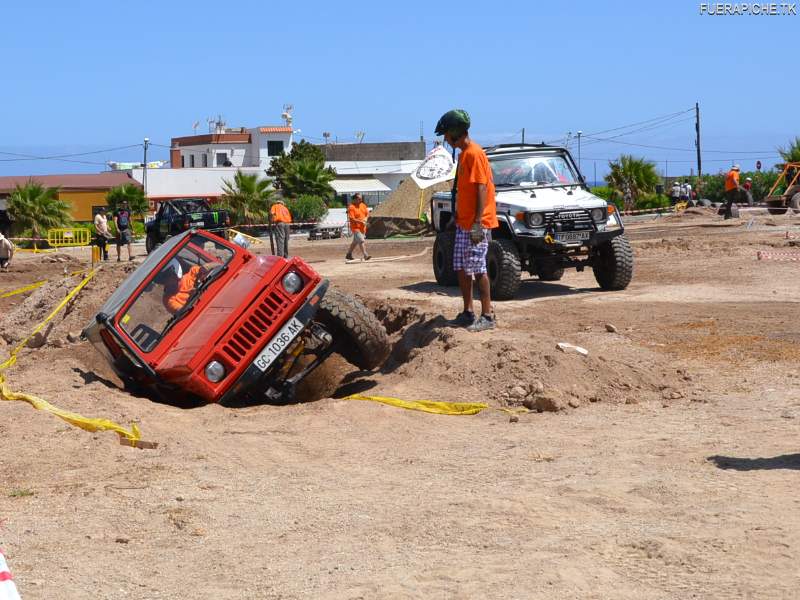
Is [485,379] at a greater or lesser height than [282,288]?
lesser

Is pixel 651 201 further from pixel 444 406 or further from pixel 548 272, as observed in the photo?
pixel 444 406

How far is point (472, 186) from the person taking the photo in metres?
10.4

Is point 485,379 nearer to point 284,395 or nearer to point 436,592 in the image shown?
point 284,395

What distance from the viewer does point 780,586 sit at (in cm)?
464

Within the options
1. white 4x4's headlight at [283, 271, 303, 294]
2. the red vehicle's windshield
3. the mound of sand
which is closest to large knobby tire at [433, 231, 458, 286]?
the mound of sand

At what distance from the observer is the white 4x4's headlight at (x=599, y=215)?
1474cm

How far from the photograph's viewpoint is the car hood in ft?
48.2

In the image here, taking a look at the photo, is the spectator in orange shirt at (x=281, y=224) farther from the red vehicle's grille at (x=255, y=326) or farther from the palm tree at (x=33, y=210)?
the palm tree at (x=33, y=210)

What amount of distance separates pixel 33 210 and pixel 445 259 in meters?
28.7

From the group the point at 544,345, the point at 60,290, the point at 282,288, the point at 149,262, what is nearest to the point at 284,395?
the point at 282,288

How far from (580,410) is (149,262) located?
3.92 metres

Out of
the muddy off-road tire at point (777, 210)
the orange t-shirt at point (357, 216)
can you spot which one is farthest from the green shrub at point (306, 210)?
the orange t-shirt at point (357, 216)

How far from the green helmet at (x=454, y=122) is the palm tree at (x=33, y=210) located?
3284 cm

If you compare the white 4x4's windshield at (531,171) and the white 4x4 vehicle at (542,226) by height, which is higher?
the white 4x4's windshield at (531,171)
